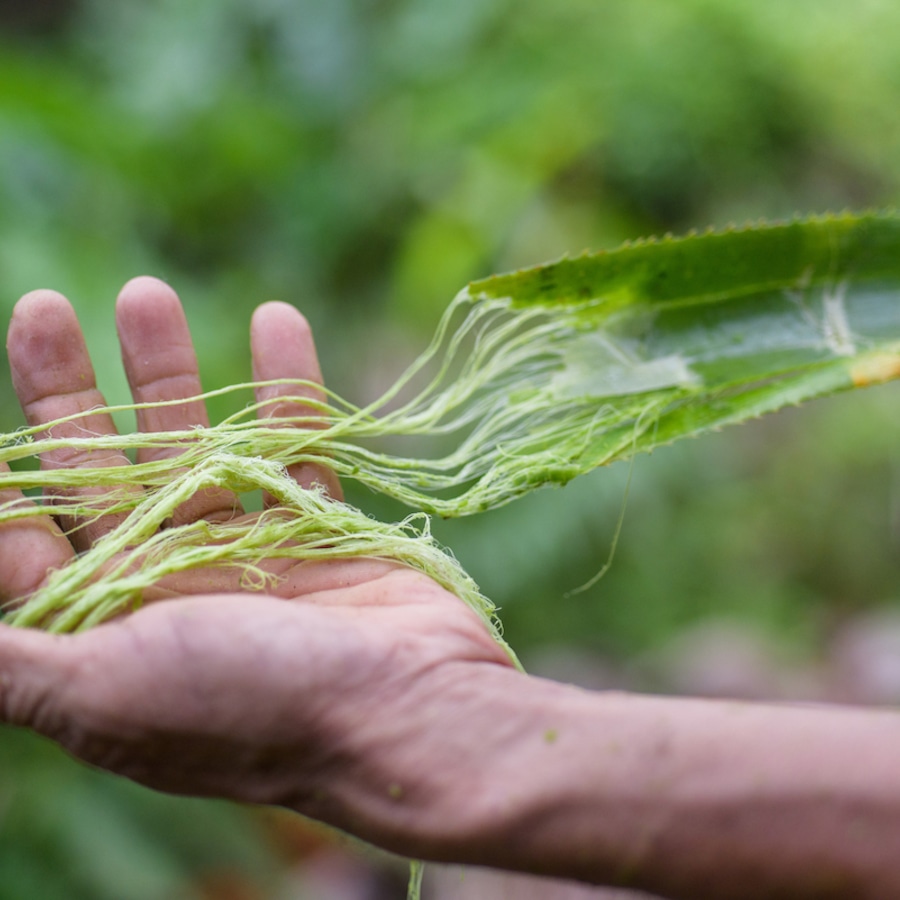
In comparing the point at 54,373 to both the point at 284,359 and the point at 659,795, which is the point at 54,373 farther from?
the point at 659,795

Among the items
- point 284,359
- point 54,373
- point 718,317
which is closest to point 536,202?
point 718,317

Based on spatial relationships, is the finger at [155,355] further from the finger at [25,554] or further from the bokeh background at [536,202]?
the bokeh background at [536,202]

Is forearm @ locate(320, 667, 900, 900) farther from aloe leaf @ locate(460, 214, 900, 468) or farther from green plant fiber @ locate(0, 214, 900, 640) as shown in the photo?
aloe leaf @ locate(460, 214, 900, 468)

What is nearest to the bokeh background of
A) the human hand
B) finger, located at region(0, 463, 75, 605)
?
finger, located at region(0, 463, 75, 605)

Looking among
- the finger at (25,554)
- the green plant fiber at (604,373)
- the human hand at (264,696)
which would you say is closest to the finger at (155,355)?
the green plant fiber at (604,373)

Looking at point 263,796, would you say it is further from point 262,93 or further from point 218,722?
point 262,93
